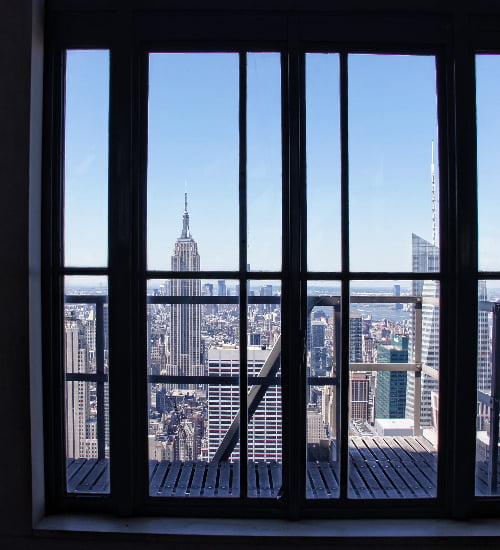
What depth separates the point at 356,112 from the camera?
6.40 feet

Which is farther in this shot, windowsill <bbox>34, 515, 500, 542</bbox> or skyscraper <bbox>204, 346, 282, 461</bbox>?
skyscraper <bbox>204, 346, 282, 461</bbox>

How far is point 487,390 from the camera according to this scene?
77.1 inches

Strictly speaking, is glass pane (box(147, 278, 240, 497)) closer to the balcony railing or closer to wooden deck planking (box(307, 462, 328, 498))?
the balcony railing

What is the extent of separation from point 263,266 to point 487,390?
54.2 inches

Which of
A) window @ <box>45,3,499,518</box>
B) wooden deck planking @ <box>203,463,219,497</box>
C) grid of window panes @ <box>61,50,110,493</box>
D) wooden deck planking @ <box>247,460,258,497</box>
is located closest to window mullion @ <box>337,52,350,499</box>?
window @ <box>45,3,499,518</box>

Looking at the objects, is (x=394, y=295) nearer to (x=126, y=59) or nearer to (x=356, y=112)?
(x=356, y=112)

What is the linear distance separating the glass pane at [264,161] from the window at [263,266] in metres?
0.01

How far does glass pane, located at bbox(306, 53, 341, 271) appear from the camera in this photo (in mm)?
1930

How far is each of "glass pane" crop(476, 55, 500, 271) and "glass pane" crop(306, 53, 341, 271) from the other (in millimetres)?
764

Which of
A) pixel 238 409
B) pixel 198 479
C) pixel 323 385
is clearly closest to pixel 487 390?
pixel 323 385

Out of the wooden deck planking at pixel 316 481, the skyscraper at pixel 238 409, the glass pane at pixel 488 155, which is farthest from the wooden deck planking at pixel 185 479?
the glass pane at pixel 488 155

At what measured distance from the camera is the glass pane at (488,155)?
6.39ft

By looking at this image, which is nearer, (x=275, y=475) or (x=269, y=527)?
(x=269, y=527)

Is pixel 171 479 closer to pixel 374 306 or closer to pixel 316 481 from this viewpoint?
pixel 316 481
